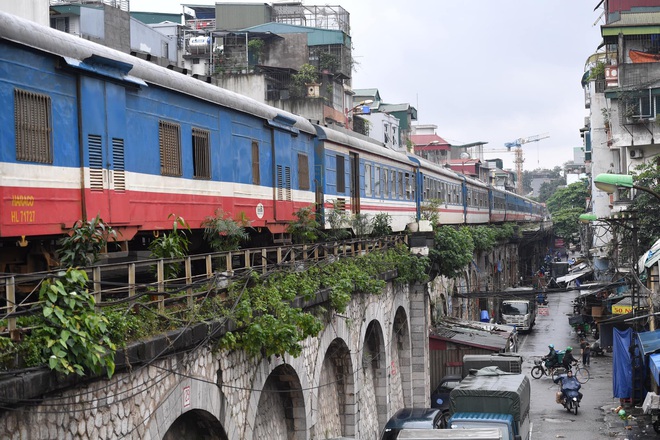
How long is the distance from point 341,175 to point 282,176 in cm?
467

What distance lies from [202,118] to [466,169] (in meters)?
75.4

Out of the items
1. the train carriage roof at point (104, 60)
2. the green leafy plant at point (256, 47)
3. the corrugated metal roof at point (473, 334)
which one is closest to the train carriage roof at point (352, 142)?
the train carriage roof at point (104, 60)

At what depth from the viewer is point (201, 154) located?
1353 cm

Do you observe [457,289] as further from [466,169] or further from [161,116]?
[466,169]

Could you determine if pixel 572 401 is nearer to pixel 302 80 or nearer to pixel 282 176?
pixel 282 176

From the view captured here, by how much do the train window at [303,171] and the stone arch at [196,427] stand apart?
29.3ft

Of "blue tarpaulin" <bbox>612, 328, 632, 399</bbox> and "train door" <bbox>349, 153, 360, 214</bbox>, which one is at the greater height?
"train door" <bbox>349, 153, 360, 214</bbox>

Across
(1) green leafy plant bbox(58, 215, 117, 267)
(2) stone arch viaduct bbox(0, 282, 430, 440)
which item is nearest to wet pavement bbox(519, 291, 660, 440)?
(2) stone arch viaduct bbox(0, 282, 430, 440)

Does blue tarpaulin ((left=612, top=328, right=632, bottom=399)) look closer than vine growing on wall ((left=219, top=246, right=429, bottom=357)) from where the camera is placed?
No

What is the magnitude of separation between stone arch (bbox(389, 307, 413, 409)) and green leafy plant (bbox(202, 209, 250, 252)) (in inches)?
447

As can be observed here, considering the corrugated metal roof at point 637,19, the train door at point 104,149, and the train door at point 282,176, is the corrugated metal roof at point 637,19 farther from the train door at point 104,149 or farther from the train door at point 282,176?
the train door at point 104,149

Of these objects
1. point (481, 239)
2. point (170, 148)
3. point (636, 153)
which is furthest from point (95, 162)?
point (636, 153)

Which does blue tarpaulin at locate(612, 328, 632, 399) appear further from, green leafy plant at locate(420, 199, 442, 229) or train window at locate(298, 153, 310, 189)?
train window at locate(298, 153, 310, 189)

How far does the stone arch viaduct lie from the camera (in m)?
7.12
